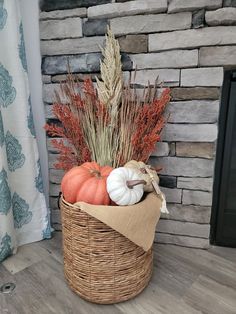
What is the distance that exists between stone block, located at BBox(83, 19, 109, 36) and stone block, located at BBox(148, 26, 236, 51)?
0.23m

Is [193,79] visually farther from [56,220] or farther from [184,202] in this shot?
[56,220]

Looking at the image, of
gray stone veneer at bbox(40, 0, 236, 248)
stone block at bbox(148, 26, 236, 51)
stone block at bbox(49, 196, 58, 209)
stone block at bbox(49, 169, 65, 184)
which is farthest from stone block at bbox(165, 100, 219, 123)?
stone block at bbox(49, 196, 58, 209)

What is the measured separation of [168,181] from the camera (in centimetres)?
142

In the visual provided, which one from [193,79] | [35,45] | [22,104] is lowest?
[22,104]

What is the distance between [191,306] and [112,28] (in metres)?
1.30

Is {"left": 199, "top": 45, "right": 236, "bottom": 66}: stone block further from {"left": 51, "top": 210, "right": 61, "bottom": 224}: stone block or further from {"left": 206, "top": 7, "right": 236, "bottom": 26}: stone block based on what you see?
{"left": 51, "top": 210, "right": 61, "bottom": 224}: stone block

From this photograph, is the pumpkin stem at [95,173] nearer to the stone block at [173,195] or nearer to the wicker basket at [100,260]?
the wicker basket at [100,260]

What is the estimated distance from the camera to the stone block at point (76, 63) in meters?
1.32

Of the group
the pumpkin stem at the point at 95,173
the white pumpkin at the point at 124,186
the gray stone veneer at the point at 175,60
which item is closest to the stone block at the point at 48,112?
the gray stone veneer at the point at 175,60

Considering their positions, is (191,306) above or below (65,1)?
below

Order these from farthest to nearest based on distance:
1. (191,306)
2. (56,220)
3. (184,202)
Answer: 1. (56,220)
2. (184,202)
3. (191,306)

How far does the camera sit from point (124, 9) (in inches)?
48.8

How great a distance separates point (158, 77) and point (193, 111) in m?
0.24

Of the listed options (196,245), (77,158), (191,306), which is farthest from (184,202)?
(77,158)
